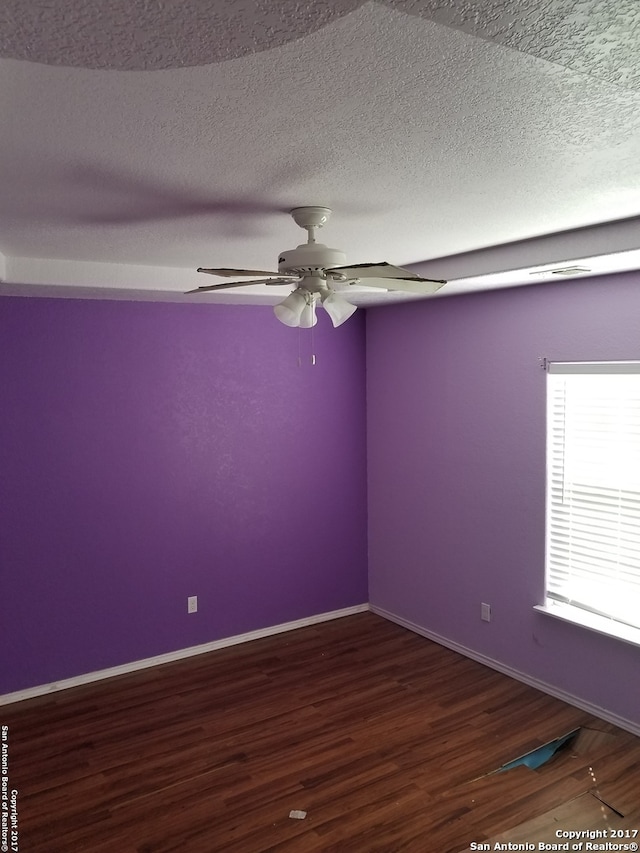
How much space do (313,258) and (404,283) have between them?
1.17 ft

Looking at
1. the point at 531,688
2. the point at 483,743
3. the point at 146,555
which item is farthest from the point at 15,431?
the point at 531,688

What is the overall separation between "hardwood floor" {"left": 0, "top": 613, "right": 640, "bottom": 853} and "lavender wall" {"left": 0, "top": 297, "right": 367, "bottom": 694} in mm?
409

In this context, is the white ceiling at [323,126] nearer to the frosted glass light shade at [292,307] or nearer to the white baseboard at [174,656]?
the frosted glass light shade at [292,307]

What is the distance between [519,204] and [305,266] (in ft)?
2.87

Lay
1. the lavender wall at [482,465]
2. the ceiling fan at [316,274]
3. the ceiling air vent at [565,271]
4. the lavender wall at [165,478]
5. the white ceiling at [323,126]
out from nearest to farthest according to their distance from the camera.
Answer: the white ceiling at [323,126]
the ceiling fan at [316,274]
the ceiling air vent at [565,271]
the lavender wall at [482,465]
the lavender wall at [165,478]

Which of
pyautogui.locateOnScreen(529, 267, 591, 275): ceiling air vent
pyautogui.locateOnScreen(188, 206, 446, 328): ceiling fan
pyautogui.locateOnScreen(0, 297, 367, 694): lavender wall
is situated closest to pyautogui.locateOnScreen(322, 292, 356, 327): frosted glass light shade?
pyautogui.locateOnScreen(188, 206, 446, 328): ceiling fan

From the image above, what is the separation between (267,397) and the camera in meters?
4.96

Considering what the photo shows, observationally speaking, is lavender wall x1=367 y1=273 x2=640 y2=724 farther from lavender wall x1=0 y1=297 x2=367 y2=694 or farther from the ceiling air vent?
lavender wall x1=0 y1=297 x2=367 y2=694

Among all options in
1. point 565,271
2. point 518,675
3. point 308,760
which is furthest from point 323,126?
point 518,675

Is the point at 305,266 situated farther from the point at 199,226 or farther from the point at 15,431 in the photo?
the point at 15,431

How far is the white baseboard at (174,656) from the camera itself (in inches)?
164

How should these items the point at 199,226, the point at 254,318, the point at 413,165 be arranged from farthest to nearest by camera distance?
the point at 254,318
the point at 199,226
the point at 413,165

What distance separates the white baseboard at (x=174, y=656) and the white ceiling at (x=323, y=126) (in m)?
2.43

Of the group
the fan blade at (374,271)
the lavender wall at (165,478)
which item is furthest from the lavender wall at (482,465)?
the fan blade at (374,271)
